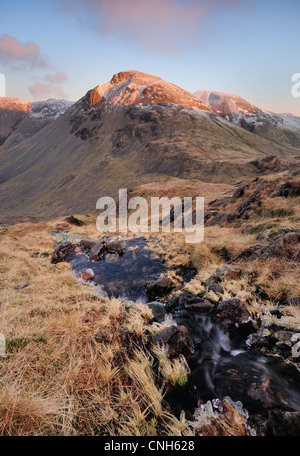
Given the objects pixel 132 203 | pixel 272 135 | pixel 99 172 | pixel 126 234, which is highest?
pixel 272 135

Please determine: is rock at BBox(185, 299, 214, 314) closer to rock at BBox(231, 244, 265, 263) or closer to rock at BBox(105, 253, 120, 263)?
rock at BBox(231, 244, 265, 263)

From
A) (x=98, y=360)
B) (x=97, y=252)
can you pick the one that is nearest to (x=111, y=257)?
(x=97, y=252)

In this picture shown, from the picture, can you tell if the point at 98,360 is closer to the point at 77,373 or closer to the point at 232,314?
the point at 77,373

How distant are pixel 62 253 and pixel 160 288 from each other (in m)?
9.15

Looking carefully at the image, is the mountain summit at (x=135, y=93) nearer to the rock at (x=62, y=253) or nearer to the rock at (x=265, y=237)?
the rock at (x=62, y=253)

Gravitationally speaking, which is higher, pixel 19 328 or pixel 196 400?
pixel 19 328

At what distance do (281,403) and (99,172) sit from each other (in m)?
91.3

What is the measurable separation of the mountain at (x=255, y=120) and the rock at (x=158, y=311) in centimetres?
14330

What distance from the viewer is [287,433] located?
2.70 meters

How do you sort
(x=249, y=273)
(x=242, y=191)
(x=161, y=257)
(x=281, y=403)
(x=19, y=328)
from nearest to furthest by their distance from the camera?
(x=281, y=403) → (x=19, y=328) → (x=249, y=273) → (x=161, y=257) → (x=242, y=191)

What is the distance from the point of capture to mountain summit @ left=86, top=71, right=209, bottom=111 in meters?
117

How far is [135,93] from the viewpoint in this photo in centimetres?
12262
